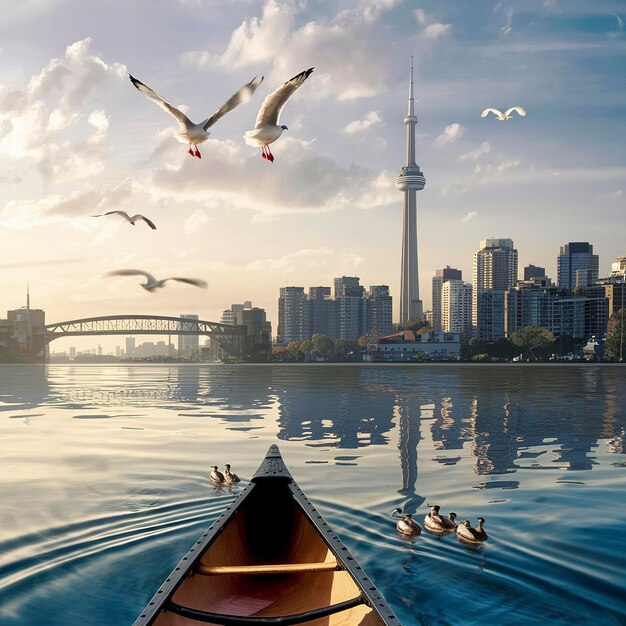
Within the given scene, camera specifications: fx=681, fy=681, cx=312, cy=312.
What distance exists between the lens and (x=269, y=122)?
18.9 metres

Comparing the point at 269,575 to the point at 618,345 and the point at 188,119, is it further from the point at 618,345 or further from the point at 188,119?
the point at 618,345

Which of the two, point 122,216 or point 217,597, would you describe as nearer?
point 217,597

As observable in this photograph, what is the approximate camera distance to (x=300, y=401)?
4875 centimetres

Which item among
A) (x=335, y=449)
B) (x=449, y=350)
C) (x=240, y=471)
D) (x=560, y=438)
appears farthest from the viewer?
(x=449, y=350)

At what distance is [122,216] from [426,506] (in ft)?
52.0

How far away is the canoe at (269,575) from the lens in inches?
296

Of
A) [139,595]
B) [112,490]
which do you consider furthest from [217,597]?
[112,490]

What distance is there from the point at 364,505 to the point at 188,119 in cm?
1153

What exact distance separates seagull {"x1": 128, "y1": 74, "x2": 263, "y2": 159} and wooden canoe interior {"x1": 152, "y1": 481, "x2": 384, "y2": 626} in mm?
9818

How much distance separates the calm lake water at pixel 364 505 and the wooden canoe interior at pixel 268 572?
1.20 m

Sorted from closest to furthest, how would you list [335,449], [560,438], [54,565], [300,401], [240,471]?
[54,565], [240,471], [335,449], [560,438], [300,401]

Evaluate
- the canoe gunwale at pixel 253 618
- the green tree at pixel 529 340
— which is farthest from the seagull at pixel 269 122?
the green tree at pixel 529 340

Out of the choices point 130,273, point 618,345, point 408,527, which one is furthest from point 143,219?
point 618,345

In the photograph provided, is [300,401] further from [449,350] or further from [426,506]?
[449,350]
